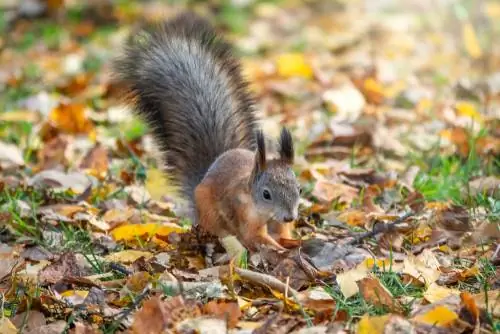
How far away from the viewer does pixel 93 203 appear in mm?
3561

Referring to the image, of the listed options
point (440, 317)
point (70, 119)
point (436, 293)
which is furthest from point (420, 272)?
point (70, 119)

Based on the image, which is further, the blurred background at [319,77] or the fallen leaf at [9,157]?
the blurred background at [319,77]

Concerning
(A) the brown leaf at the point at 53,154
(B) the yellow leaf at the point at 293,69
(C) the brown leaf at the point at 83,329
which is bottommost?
(C) the brown leaf at the point at 83,329

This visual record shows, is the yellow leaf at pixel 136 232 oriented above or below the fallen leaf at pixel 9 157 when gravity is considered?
below

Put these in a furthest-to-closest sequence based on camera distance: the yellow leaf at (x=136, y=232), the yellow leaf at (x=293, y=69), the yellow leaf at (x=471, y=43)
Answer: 1. the yellow leaf at (x=293, y=69)
2. the yellow leaf at (x=471, y=43)
3. the yellow leaf at (x=136, y=232)

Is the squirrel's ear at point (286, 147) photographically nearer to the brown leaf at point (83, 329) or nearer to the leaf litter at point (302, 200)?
the leaf litter at point (302, 200)

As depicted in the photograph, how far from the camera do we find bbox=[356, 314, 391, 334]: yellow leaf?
7.09 ft

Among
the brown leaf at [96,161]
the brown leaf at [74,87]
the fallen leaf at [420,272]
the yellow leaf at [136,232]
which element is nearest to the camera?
the fallen leaf at [420,272]

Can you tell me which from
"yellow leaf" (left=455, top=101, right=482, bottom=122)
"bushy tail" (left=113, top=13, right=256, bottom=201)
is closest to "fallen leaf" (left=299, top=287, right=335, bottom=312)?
"bushy tail" (left=113, top=13, right=256, bottom=201)

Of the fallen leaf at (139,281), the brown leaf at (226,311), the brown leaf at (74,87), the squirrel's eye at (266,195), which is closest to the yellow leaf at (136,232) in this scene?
the squirrel's eye at (266,195)

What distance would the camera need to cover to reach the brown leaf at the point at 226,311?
7.48ft

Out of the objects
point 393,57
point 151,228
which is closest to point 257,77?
point 393,57

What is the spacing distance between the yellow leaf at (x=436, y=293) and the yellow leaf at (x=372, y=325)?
25 cm

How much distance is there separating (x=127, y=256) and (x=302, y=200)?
789 mm
